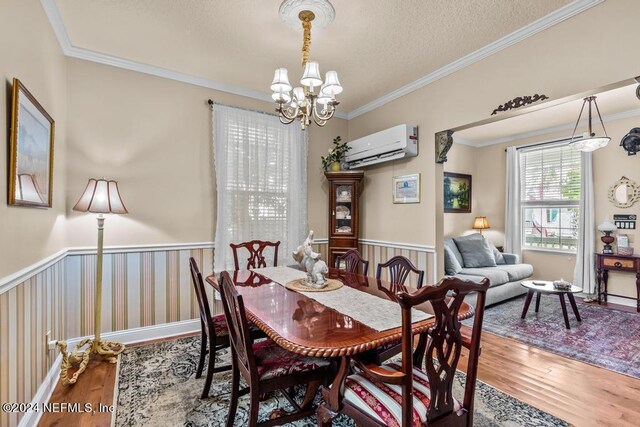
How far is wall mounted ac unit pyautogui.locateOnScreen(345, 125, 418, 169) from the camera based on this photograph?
Result: 136 inches

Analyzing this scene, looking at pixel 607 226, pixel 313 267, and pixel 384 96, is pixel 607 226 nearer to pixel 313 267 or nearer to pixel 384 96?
pixel 384 96

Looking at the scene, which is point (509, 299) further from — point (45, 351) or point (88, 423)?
point (45, 351)

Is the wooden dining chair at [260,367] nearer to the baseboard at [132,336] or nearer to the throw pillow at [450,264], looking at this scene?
the baseboard at [132,336]

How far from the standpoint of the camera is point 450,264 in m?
4.31

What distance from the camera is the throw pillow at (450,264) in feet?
14.1

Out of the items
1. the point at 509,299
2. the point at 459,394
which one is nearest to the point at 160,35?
the point at 459,394

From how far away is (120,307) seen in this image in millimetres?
3025

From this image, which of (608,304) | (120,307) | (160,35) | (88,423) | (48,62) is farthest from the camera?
(608,304)

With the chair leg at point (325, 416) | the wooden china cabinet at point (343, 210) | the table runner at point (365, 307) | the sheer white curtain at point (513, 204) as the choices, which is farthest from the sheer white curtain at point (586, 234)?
the chair leg at point (325, 416)

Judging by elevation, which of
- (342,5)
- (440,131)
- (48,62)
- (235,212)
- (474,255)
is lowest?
(474,255)

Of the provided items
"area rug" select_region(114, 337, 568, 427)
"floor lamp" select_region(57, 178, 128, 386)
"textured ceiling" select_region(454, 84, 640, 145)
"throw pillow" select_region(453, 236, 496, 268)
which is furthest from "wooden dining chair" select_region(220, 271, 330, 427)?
"textured ceiling" select_region(454, 84, 640, 145)

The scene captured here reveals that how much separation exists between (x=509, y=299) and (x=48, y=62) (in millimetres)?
5744

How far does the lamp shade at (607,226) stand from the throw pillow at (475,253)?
1.43m

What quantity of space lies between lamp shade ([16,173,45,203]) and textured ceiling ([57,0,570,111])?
4.39 ft
